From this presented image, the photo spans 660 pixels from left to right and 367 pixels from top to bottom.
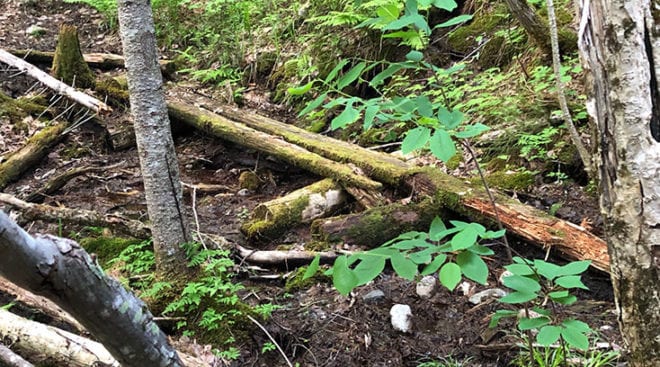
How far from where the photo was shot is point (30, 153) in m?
5.97

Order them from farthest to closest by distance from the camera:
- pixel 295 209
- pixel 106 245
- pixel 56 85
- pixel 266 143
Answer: pixel 56 85, pixel 266 143, pixel 295 209, pixel 106 245

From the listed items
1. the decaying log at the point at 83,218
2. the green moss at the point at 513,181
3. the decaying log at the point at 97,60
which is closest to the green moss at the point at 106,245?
the decaying log at the point at 83,218

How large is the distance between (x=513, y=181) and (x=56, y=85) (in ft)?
19.3

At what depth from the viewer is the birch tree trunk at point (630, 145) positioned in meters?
1.60

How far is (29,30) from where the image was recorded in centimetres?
955

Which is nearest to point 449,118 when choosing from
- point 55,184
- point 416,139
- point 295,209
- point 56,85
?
point 416,139

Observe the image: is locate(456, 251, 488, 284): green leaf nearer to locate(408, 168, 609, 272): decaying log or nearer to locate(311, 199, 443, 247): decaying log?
locate(408, 168, 609, 272): decaying log

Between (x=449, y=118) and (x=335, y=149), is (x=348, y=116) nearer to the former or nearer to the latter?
(x=449, y=118)

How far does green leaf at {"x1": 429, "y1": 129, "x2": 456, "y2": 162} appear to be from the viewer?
1.55 meters

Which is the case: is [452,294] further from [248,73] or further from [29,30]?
[29,30]

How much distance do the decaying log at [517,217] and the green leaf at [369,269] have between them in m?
2.36

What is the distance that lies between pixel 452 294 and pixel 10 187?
4685 mm

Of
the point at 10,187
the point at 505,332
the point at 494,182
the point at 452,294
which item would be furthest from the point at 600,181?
the point at 10,187

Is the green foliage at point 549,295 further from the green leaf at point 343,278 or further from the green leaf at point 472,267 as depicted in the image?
the green leaf at point 343,278
